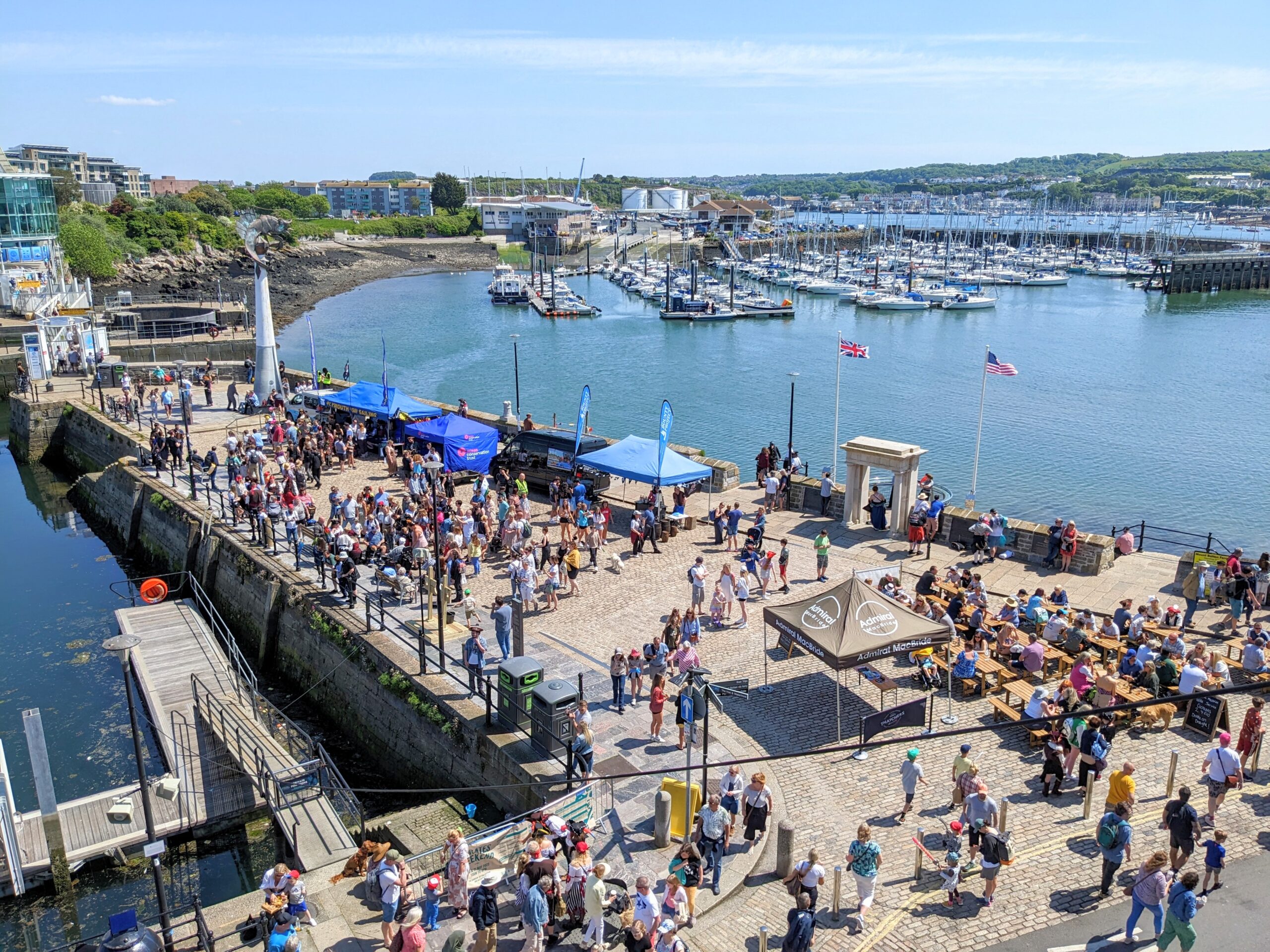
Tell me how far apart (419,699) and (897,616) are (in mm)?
7654

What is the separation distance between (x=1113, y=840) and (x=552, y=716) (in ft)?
22.0

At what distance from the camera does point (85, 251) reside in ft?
284

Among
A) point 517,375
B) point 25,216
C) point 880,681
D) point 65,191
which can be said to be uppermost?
point 65,191

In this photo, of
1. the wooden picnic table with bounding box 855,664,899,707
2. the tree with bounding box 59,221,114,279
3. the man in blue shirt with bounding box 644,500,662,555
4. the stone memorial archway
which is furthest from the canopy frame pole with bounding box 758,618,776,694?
the tree with bounding box 59,221,114,279

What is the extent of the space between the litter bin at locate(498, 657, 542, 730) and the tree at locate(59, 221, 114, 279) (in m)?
86.4

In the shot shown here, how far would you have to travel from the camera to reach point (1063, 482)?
122 ft

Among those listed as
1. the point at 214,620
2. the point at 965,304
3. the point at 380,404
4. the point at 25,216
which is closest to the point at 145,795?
the point at 214,620

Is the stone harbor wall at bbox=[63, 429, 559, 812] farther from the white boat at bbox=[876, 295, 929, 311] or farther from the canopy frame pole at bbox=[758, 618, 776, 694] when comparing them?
the white boat at bbox=[876, 295, 929, 311]

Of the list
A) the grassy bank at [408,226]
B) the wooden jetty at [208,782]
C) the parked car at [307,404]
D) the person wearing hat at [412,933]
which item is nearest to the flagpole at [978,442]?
the wooden jetty at [208,782]

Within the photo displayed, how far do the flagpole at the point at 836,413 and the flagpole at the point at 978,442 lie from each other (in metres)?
3.85

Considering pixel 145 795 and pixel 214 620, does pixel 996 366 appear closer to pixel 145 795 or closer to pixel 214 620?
pixel 214 620

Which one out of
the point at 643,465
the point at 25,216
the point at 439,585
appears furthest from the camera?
the point at 25,216

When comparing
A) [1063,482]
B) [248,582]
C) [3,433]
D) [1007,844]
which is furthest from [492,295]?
[1007,844]

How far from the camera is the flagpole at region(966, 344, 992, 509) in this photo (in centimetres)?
2513
